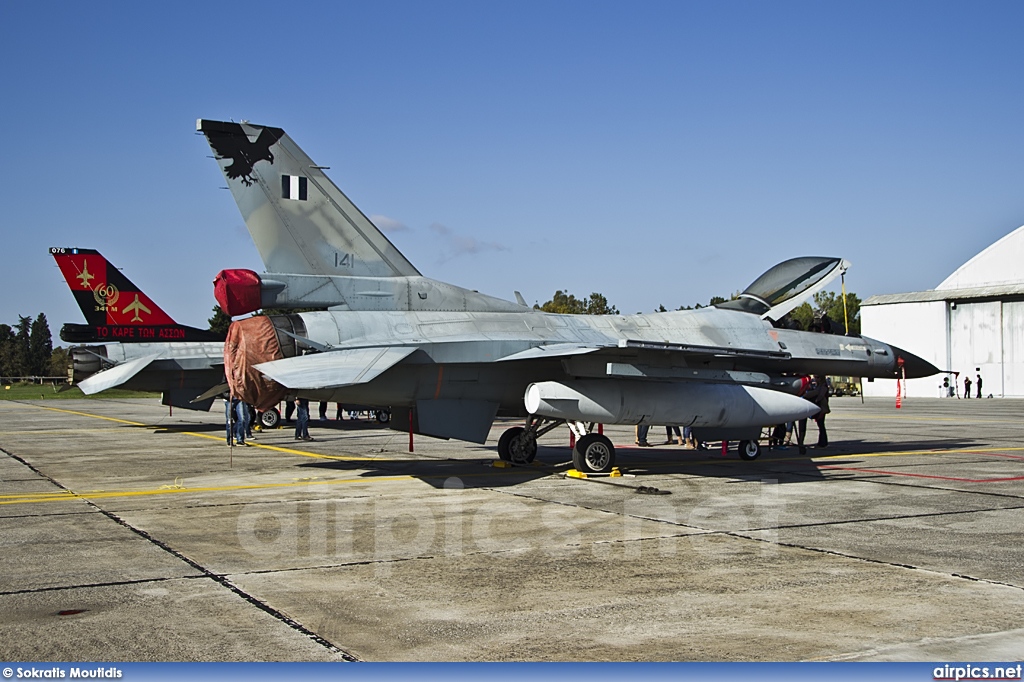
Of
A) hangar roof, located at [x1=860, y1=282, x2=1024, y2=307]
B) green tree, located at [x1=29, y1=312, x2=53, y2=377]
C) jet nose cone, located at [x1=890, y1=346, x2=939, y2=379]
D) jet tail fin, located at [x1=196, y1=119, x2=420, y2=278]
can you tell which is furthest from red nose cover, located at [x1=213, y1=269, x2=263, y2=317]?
green tree, located at [x1=29, y1=312, x2=53, y2=377]

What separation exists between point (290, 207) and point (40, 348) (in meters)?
120

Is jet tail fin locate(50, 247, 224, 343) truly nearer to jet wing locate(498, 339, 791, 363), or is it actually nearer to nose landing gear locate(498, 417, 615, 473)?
nose landing gear locate(498, 417, 615, 473)

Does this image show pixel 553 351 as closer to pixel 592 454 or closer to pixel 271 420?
pixel 592 454

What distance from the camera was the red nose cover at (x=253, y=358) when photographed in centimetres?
1204

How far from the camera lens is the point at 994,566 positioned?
7.04 meters

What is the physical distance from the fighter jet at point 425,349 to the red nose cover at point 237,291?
3 cm

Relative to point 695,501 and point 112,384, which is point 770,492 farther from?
point 112,384

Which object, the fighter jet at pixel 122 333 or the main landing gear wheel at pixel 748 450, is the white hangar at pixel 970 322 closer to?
the main landing gear wheel at pixel 748 450

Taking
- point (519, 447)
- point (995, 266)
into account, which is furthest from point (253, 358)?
point (995, 266)

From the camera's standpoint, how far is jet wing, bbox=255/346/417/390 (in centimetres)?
1110

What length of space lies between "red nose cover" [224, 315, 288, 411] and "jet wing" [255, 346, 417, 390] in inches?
9.8

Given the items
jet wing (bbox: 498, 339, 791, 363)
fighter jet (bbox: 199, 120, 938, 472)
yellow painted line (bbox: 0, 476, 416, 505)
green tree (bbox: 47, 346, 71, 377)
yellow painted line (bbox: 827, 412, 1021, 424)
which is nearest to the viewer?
yellow painted line (bbox: 0, 476, 416, 505)

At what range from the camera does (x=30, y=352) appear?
114 m

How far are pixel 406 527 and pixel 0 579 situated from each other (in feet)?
11.6
